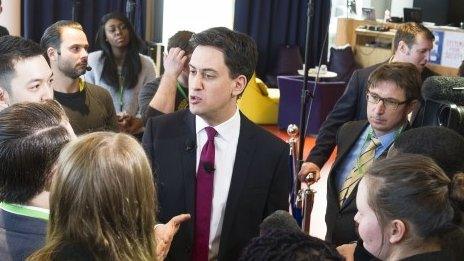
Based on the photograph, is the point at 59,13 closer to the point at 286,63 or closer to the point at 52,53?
the point at 286,63

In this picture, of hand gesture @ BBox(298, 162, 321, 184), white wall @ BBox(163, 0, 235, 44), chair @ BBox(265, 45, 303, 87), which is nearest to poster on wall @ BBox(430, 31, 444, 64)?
chair @ BBox(265, 45, 303, 87)

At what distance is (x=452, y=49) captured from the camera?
6758 mm

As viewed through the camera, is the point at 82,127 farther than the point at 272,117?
No

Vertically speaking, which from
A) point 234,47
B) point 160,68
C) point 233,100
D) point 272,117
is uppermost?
point 234,47

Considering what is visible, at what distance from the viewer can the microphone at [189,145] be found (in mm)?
1919

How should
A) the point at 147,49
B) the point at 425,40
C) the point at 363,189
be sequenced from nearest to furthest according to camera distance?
the point at 363,189 < the point at 425,40 < the point at 147,49

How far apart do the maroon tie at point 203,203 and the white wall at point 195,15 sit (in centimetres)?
639

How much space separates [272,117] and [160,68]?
1531mm

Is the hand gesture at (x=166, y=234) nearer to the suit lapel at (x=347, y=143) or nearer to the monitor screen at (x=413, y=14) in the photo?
the suit lapel at (x=347, y=143)

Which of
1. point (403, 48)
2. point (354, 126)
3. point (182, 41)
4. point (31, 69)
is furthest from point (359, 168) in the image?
point (403, 48)

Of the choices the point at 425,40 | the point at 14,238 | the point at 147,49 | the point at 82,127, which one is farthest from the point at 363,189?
the point at 147,49

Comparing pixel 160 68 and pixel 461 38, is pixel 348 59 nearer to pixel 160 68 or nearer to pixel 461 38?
pixel 461 38

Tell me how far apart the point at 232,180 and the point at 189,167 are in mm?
139

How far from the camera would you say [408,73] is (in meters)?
2.40
